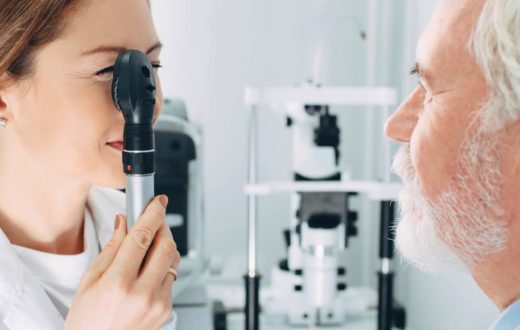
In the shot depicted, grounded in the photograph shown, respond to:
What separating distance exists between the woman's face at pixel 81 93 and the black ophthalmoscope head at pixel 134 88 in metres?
0.07

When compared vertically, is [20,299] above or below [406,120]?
below

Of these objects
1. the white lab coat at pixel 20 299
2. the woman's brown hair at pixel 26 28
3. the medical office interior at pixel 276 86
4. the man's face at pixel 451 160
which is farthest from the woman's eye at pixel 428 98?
the medical office interior at pixel 276 86

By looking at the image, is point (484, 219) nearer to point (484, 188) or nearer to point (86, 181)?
point (484, 188)

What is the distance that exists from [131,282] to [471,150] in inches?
19.5

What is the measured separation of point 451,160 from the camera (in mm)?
795

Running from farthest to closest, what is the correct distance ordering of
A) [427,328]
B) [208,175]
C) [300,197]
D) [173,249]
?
1. [208,175]
2. [427,328]
3. [300,197]
4. [173,249]

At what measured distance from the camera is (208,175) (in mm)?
2178

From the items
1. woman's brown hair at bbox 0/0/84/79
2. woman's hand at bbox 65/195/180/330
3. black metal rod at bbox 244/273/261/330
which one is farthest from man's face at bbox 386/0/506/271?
black metal rod at bbox 244/273/261/330

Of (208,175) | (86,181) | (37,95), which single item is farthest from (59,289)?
(208,175)

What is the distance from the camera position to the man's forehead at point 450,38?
2.45ft

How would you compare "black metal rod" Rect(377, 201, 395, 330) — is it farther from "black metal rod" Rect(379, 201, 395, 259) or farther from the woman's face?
the woman's face

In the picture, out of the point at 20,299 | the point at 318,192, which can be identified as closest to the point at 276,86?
the point at 318,192

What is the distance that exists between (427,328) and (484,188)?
1.29 metres

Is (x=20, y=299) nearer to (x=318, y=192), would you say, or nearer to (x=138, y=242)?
(x=138, y=242)
